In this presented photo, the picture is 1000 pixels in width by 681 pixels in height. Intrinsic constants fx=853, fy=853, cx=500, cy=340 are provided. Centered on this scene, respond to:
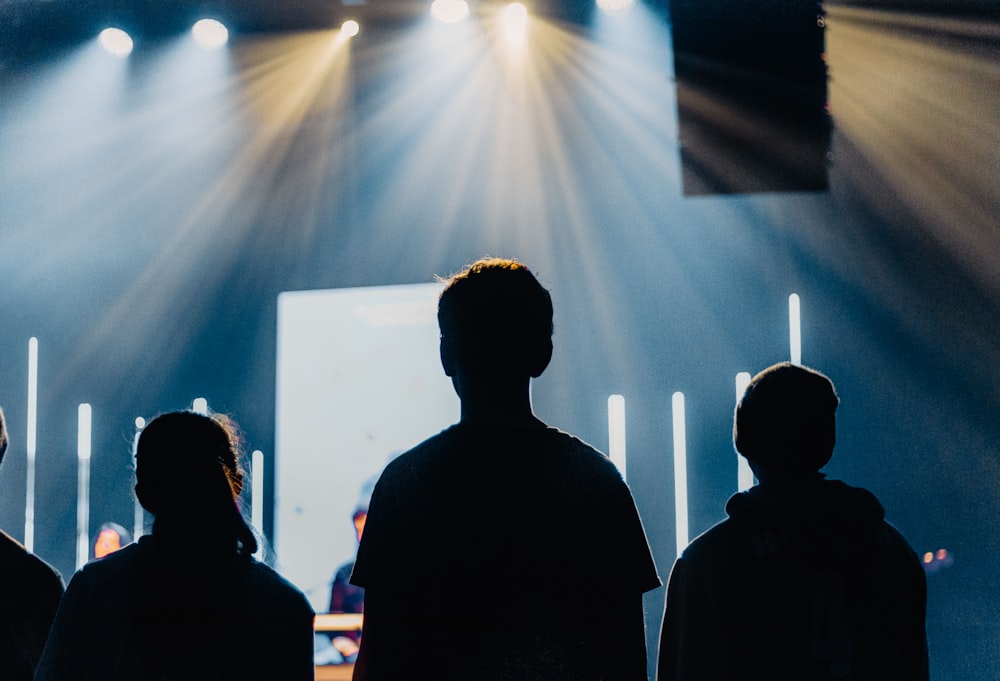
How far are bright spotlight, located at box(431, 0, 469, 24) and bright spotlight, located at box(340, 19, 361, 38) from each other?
0.41m

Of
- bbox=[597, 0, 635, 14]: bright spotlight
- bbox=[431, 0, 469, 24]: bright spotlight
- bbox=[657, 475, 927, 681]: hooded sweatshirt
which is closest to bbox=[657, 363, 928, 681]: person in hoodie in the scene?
bbox=[657, 475, 927, 681]: hooded sweatshirt

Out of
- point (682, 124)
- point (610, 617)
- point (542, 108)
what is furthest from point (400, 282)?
point (610, 617)

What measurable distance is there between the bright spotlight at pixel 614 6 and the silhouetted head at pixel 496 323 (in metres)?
3.39

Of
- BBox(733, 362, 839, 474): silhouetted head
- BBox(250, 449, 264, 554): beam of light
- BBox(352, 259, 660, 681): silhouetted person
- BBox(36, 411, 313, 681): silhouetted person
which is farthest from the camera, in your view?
BBox(250, 449, 264, 554): beam of light

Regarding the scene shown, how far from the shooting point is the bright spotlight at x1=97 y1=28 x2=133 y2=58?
447 centimetres

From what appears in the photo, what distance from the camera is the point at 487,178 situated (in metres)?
4.32

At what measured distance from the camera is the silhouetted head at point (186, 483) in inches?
56.2

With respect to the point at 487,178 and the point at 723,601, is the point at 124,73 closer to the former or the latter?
the point at 487,178

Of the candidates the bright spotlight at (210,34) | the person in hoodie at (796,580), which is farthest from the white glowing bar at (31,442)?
the person in hoodie at (796,580)

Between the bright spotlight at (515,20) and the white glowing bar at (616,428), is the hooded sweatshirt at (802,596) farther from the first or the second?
the bright spotlight at (515,20)

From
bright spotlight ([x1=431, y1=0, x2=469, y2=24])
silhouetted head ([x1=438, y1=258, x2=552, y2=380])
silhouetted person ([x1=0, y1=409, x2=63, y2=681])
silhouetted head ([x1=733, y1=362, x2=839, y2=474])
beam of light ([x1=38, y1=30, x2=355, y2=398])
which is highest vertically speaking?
bright spotlight ([x1=431, y1=0, x2=469, y2=24])

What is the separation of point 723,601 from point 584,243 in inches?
113

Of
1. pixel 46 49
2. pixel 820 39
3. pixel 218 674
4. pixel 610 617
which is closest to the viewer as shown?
pixel 610 617

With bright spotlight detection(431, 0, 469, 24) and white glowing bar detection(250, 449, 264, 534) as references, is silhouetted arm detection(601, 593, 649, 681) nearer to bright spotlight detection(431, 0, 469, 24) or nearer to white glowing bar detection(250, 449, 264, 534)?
white glowing bar detection(250, 449, 264, 534)
